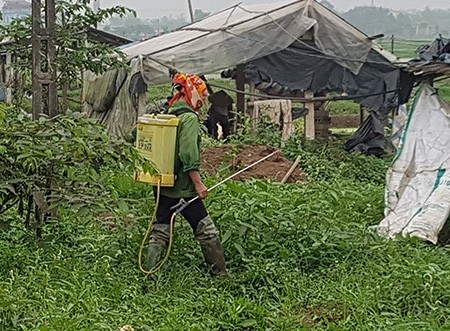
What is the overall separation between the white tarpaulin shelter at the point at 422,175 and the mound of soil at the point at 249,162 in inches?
104

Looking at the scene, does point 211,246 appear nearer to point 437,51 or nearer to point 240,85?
point 437,51

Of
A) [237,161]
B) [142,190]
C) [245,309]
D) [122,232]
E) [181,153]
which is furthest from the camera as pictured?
[237,161]

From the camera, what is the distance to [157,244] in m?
6.13

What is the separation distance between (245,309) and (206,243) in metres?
0.94

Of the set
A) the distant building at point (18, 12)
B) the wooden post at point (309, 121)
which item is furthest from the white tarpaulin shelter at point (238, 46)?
the distant building at point (18, 12)

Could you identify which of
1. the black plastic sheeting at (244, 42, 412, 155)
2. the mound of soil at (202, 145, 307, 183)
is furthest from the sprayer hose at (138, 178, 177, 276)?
the black plastic sheeting at (244, 42, 412, 155)

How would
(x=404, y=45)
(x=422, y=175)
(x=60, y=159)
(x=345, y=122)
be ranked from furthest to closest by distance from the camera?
(x=404, y=45) → (x=345, y=122) → (x=422, y=175) → (x=60, y=159)

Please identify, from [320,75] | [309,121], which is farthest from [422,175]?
[320,75]

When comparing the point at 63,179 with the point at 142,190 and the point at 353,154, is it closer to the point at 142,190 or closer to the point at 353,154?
the point at 142,190

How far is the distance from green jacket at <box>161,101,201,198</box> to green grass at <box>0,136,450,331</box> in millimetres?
462

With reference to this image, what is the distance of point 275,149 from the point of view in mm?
11969

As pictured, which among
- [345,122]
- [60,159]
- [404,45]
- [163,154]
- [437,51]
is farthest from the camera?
[404,45]

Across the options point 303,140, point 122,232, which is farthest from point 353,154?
point 122,232

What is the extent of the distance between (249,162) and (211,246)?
524cm
